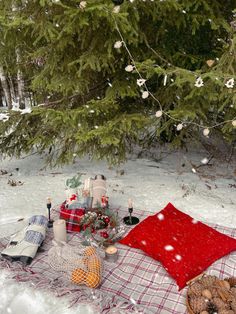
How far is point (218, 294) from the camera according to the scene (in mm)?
3068

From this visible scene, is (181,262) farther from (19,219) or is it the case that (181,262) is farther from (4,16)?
(4,16)

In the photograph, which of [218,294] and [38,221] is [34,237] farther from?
[218,294]

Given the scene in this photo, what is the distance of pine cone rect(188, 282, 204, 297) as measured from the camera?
3.08 metres

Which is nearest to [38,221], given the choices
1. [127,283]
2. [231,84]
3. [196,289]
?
[127,283]

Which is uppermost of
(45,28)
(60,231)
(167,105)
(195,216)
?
(45,28)

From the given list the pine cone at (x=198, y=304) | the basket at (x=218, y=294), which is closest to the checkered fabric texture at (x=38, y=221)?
the basket at (x=218, y=294)

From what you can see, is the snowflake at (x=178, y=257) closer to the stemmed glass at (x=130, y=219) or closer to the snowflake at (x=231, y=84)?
the stemmed glass at (x=130, y=219)

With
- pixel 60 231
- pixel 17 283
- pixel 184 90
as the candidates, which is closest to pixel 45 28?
pixel 184 90

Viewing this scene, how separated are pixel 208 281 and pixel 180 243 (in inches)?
25.9

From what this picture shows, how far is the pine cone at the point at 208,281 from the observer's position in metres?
3.18

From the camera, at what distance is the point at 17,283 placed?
3.42 meters

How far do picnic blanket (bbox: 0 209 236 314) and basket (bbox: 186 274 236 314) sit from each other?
166 millimetres

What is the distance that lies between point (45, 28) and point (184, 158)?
3.91 m

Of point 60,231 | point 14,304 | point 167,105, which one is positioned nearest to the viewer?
point 14,304
